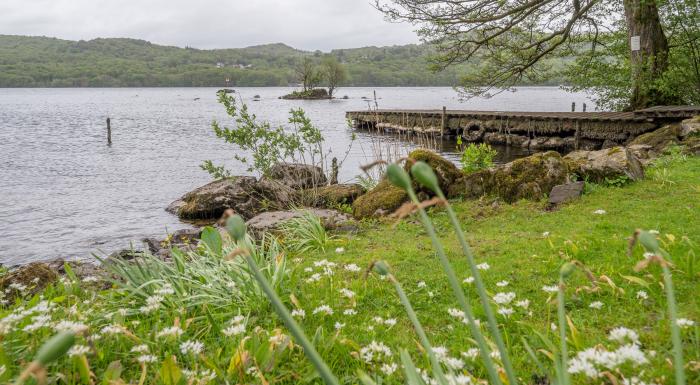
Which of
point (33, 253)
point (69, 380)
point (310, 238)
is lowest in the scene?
point (33, 253)

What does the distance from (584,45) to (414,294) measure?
22.3 meters

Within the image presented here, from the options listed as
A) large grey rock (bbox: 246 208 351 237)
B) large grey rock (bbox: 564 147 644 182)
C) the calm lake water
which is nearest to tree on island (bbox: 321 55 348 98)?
the calm lake water

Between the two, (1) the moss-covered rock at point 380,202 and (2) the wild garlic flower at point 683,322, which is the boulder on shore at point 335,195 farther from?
(2) the wild garlic flower at point 683,322

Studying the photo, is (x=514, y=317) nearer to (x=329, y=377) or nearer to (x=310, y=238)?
(x=329, y=377)

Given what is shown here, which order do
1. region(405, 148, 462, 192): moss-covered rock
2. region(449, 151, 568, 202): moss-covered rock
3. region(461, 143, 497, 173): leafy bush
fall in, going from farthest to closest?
region(461, 143, 497, 173): leafy bush < region(405, 148, 462, 192): moss-covered rock < region(449, 151, 568, 202): moss-covered rock

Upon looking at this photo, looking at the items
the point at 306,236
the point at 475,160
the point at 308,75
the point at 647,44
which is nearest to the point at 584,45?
the point at 647,44

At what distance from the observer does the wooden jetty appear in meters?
19.9

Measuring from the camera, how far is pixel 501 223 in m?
8.27

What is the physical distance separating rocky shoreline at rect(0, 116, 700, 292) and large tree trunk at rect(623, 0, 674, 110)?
5316 millimetres

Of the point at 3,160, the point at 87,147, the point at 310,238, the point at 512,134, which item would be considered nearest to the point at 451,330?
the point at 310,238

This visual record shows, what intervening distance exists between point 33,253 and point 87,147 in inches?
975

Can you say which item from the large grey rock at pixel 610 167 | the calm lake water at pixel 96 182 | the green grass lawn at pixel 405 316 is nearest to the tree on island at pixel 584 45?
the calm lake water at pixel 96 182

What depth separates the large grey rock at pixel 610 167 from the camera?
984cm

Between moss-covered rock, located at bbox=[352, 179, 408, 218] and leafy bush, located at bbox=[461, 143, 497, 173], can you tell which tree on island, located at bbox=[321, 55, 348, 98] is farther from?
moss-covered rock, located at bbox=[352, 179, 408, 218]
